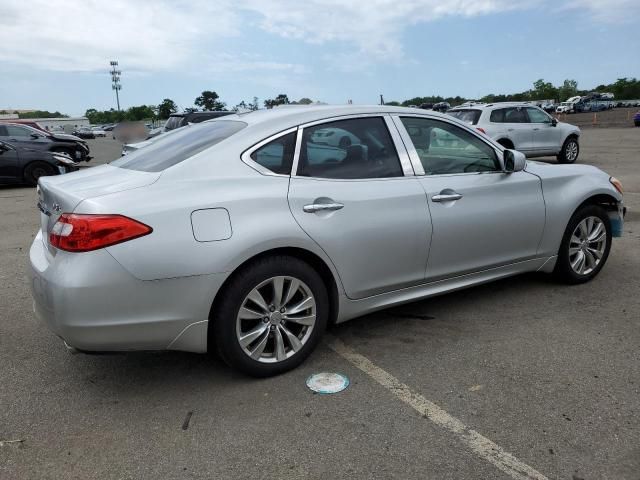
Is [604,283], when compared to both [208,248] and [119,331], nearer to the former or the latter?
[208,248]

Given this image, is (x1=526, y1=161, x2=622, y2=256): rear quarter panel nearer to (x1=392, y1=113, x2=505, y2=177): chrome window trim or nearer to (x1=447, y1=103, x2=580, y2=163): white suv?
(x1=392, y1=113, x2=505, y2=177): chrome window trim

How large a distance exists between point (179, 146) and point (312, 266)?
46.6 inches

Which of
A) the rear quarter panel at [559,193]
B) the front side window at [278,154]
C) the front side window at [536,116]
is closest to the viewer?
the front side window at [278,154]

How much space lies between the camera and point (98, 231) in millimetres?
2783

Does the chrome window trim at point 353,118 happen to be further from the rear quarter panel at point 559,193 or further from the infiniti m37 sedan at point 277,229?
the rear quarter panel at point 559,193

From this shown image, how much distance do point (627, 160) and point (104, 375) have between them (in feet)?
51.4

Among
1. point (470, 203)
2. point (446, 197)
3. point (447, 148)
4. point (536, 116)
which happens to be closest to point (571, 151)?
point (536, 116)

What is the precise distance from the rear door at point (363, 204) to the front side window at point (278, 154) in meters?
0.06

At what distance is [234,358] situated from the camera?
317cm

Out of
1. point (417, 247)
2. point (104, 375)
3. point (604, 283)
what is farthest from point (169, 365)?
point (604, 283)

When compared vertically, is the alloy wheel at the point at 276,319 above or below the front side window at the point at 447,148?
below

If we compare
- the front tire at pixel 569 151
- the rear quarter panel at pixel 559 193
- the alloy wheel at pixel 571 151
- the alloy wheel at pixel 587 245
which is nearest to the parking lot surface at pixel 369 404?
the alloy wheel at pixel 587 245

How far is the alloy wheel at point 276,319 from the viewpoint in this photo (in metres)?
3.18

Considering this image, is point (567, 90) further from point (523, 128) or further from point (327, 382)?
point (327, 382)
